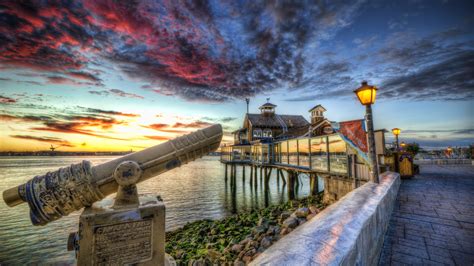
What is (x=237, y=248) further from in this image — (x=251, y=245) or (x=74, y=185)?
(x=74, y=185)

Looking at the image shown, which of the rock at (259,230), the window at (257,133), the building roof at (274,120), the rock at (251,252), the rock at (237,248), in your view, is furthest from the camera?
the building roof at (274,120)

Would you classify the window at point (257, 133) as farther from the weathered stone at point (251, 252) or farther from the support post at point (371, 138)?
the weathered stone at point (251, 252)

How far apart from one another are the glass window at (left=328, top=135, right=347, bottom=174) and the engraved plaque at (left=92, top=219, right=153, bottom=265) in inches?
381

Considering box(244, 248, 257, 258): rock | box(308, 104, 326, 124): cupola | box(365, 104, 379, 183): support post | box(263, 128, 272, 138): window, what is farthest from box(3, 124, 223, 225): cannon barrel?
box(308, 104, 326, 124): cupola

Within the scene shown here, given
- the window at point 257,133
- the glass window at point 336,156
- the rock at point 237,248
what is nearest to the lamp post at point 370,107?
the glass window at point 336,156

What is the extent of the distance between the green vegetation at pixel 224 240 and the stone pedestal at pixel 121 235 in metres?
3.64

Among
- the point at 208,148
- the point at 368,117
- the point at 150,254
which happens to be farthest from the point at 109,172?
the point at 368,117

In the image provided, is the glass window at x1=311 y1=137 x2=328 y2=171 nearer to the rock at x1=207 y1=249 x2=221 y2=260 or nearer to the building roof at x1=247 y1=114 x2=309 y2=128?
the rock at x1=207 y1=249 x2=221 y2=260

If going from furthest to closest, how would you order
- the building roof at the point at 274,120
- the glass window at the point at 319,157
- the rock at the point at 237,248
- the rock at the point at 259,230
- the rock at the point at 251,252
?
the building roof at the point at 274,120 < the glass window at the point at 319,157 < the rock at the point at 259,230 < the rock at the point at 237,248 < the rock at the point at 251,252

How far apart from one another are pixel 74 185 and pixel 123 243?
87cm

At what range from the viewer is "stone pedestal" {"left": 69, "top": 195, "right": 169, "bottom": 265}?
7.32 feet

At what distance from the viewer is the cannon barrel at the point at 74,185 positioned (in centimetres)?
231

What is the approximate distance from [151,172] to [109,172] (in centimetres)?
48

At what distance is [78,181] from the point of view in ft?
7.86
